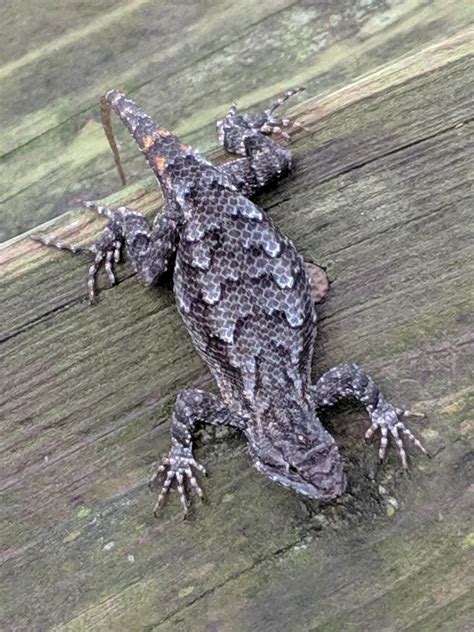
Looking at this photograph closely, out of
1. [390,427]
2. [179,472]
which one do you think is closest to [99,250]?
[179,472]

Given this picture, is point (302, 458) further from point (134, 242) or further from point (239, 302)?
point (134, 242)

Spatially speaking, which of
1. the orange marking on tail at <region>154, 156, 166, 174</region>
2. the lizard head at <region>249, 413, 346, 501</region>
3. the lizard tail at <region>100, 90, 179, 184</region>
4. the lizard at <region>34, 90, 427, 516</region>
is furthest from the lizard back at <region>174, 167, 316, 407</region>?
the lizard tail at <region>100, 90, 179, 184</region>

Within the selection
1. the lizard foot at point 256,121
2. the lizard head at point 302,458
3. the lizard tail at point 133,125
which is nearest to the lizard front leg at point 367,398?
the lizard head at point 302,458

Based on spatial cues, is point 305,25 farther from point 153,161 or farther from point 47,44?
point 47,44

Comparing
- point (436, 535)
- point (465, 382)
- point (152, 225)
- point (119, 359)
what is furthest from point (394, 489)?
point (152, 225)

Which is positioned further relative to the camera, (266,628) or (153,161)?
(153,161)

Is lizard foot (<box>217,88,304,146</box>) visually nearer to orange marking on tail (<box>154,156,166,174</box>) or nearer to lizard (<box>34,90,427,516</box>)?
lizard (<box>34,90,427,516</box>)

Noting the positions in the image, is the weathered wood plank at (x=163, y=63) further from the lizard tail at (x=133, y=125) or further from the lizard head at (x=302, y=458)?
the lizard head at (x=302, y=458)

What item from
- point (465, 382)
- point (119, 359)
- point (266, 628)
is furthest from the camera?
point (119, 359)
